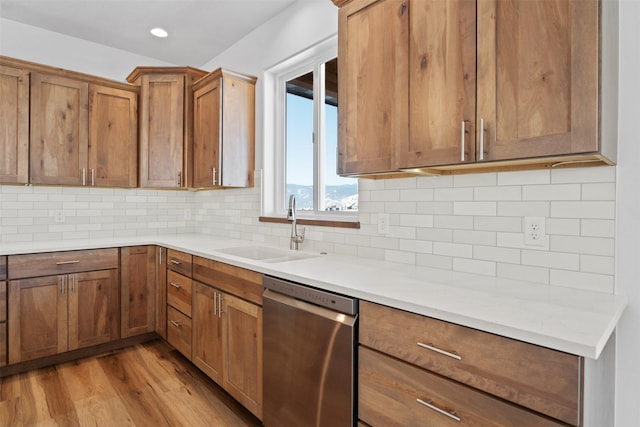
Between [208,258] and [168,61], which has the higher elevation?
[168,61]

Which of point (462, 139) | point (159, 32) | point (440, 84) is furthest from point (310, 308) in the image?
point (159, 32)

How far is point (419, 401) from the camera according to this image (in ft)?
3.84

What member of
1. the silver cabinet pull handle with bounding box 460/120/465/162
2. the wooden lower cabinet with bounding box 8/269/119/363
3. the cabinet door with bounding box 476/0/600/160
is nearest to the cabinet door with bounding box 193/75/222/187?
the wooden lower cabinet with bounding box 8/269/119/363

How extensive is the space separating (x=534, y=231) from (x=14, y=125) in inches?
137

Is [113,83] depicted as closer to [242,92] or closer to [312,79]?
[242,92]

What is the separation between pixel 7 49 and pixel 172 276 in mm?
2320

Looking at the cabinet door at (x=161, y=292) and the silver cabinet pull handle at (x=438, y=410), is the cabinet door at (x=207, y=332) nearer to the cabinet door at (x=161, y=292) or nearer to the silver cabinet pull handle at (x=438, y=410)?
the cabinet door at (x=161, y=292)

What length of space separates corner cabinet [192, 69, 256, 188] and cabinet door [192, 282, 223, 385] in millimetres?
971

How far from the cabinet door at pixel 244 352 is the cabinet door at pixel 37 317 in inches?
57.5

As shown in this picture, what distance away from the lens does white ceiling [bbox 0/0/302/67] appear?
2.69 m

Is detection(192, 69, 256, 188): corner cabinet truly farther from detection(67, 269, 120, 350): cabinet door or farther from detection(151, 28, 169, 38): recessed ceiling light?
detection(67, 269, 120, 350): cabinet door

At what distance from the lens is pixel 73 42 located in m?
3.21

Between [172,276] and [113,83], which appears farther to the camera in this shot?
[113,83]

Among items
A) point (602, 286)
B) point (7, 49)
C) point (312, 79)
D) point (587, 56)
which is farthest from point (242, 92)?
point (602, 286)
